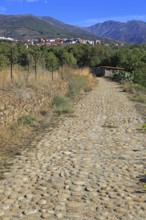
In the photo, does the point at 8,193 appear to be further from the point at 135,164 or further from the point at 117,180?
the point at 135,164

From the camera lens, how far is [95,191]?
19.4ft

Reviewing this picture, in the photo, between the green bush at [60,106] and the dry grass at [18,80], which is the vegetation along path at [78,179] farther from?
the green bush at [60,106]

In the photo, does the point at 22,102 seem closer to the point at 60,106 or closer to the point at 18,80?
the point at 18,80

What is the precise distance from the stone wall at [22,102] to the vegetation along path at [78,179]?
1160 mm

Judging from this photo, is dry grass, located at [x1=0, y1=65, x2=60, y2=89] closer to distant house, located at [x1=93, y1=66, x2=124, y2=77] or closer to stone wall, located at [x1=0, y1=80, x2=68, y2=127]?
stone wall, located at [x1=0, y1=80, x2=68, y2=127]

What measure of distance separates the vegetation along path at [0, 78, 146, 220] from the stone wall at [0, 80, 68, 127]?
116 cm

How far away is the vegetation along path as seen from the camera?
518 centimetres

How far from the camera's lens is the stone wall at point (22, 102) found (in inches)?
401

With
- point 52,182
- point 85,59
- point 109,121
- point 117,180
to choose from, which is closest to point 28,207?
point 52,182

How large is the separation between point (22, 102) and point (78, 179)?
18.5ft

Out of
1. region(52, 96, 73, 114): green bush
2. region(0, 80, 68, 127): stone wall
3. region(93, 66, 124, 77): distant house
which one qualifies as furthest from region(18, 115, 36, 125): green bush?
region(93, 66, 124, 77): distant house

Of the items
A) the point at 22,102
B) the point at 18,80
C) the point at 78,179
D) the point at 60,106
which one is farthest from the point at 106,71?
the point at 78,179

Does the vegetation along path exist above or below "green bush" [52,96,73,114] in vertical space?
above

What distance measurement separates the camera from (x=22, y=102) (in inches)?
463
